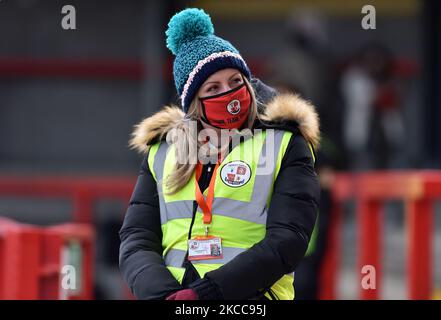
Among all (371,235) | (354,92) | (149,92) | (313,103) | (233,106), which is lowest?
(371,235)

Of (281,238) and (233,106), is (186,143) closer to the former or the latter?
(233,106)

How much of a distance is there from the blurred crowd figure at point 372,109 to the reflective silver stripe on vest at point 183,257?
317 inches

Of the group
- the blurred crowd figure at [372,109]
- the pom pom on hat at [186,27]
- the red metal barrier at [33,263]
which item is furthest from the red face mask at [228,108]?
the blurred crowd figure at [372,109]

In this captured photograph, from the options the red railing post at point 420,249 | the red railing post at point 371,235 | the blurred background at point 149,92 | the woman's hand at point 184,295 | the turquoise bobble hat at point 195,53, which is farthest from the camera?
the blurred background at point 149,92

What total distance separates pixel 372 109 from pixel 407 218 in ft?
18.0

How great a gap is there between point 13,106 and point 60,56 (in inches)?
34.0

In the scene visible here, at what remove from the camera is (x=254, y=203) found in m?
3.41

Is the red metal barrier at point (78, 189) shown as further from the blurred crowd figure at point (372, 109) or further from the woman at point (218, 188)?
the woman at point (218, 188)

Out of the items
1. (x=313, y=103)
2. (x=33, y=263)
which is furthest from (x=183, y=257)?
(x=313, y=103)

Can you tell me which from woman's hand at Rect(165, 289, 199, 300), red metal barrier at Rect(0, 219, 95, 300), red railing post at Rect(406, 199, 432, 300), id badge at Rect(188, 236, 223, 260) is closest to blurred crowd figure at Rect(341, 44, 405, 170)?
red railing post at Rect(406, 199, 432, 300)

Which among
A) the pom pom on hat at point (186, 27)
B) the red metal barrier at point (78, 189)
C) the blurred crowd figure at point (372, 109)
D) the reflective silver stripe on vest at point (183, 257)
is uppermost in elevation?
the blurred crowd figure at point (372, 109)

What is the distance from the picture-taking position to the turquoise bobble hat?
3.50 m

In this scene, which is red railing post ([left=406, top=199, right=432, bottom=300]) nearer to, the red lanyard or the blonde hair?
the blonde hair

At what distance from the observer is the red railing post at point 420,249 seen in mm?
6035
